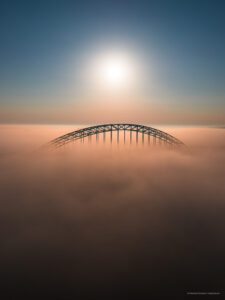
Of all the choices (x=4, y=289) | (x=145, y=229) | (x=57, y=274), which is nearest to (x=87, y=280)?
(x=57, y=274)

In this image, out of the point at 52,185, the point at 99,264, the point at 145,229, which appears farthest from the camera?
the point at 52,185

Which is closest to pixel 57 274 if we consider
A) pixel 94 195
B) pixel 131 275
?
pixel 131 275

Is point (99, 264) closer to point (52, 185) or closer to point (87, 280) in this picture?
point (87, 280)

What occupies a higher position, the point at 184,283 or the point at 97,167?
the point at 97,167

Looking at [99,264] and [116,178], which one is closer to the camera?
[99,264]

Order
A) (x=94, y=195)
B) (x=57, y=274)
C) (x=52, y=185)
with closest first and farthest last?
(x=57, y=274) → (x=94, y=195) → (x=52, y=185)

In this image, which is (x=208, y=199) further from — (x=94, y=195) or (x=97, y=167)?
(x=97, y=167)

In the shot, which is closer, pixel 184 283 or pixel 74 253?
pixel 184 283

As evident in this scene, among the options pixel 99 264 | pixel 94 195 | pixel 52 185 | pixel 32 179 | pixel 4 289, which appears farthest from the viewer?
pixel 32 179

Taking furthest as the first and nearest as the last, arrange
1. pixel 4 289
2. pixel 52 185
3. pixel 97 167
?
pixel 97 167, pixel 52 185, pixel 4 289
